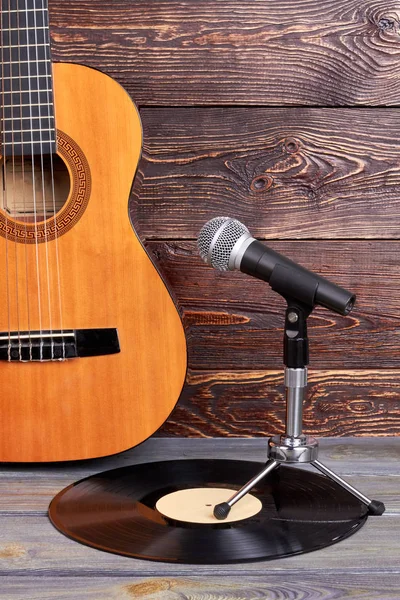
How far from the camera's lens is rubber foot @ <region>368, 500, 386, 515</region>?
3.38ft

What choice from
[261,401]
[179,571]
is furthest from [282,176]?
[179,571]

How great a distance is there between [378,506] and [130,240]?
1.95 ft

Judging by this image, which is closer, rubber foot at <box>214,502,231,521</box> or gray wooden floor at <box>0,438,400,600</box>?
gray wooden floor at <box>0,438,400,600</box>

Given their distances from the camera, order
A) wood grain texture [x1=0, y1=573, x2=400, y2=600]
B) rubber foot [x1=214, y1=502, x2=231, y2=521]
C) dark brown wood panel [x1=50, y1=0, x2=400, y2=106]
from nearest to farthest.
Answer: wood grain texture [x1=0, y1=573, x2=400, y2=600] → rubber foot [x1=214, y1=502, x2=231, y2=521] → dark brown wood panel [x1=50, y1=0, x2=400, y2=106]

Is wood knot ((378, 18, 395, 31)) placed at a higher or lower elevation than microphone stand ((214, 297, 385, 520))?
higher

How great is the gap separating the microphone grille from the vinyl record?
1.19 feet

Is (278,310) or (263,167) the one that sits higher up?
(263,167)

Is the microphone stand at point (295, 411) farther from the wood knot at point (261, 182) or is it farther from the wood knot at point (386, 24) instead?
the wood knot at point (386, 24)

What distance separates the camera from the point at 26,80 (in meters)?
1.26

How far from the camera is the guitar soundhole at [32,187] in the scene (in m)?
1.29

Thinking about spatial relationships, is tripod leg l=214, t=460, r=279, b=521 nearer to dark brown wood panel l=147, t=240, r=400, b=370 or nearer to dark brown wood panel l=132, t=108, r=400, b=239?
dark brown wood panel l=147, t=240, r=400, b=370

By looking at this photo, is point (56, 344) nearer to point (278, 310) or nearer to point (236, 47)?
point (278, 310)

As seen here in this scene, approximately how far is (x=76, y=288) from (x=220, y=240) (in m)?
0.32

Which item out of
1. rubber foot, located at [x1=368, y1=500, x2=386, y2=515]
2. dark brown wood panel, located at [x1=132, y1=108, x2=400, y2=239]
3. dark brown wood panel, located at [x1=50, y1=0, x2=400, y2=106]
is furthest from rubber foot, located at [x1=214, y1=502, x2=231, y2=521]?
dark brown wood panel, located at [x1=50, y1=0, x2=400, y2=106]
